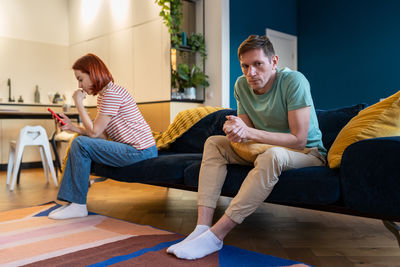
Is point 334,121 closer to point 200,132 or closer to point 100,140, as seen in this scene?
point 200,132

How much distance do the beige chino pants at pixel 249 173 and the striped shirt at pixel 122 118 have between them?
0.70 meters

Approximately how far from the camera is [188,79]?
459cm

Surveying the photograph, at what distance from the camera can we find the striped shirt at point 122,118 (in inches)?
Answer: 88.9

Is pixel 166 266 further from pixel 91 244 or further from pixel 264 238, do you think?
pixel 264 238

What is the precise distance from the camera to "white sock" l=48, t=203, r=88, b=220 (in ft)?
7.11

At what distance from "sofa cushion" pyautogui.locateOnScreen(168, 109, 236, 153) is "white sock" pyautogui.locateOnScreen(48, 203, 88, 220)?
94 cm

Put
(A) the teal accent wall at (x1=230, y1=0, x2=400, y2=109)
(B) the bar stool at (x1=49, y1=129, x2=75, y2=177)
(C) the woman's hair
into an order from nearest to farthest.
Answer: (C) the woman's hair < (B) the bar stool at (x1=49, y1=129, x2=75, y2=177) < (A) the teal accent wall at (x1=230, y1=0, x2=400, y2=109)

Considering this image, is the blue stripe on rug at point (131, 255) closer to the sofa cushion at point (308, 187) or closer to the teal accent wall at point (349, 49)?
the sofa cushion at point (308, 187)

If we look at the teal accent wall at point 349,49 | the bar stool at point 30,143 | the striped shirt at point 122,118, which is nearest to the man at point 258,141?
the striped shirt at point 122,118

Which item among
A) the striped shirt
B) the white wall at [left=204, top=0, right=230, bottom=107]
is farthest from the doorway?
the striped shirt

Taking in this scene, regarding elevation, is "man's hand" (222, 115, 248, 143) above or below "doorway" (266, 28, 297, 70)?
below

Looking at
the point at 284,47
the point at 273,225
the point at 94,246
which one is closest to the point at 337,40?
the point at 284,47

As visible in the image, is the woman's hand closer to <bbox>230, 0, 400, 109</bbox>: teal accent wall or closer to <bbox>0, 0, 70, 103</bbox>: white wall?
<bbox>230, 0, 400, 109</bbox>: teal accent wall

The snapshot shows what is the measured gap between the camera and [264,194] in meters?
1.53
